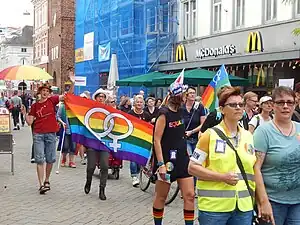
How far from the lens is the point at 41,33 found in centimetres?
6638

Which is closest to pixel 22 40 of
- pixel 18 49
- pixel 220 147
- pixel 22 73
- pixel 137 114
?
pixel 18 49

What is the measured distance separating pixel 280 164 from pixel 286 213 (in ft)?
1.48

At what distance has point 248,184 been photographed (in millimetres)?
4316

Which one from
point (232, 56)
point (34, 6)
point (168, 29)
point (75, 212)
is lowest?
point (75, 212)

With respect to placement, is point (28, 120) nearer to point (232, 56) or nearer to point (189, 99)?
point (189, 99)

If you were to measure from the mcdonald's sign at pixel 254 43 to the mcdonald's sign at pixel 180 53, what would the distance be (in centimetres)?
585

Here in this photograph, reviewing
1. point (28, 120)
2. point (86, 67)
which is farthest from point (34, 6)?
point (28, 120)

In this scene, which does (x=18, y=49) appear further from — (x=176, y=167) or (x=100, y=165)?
(x=176, y=167)

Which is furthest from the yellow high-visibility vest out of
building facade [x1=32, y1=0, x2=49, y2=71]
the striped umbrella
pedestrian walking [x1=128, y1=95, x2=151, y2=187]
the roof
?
the roof

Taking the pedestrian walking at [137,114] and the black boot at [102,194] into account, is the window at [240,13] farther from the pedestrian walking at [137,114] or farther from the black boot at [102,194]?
the black boot at [102,194]

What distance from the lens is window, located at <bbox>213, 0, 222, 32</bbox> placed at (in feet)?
74.9

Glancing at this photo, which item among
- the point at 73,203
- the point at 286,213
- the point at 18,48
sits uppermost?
the point at 18,48

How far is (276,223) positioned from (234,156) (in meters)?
0.78

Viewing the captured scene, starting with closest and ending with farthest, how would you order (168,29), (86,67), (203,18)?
1. (203,18)
2. (168,29)
3. (86,67)
